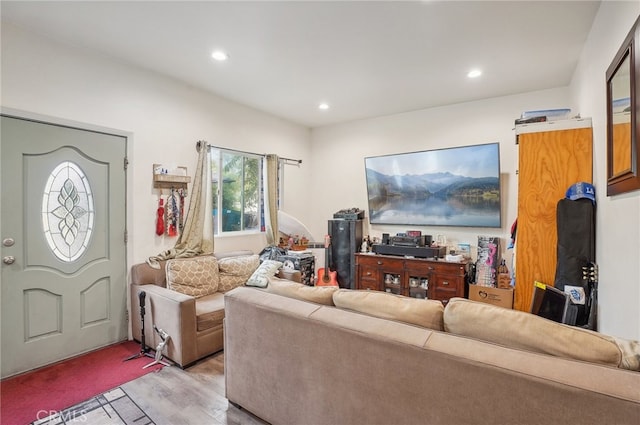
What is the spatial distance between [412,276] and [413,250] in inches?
13.9

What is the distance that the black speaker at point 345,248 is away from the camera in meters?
4.55

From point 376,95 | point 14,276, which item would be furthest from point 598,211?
point 14,276

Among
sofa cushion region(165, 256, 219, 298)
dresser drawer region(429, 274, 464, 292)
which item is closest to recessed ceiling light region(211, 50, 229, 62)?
sofa cushion region(165, 256, 219, 298)

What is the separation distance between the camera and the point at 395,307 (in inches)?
58.2

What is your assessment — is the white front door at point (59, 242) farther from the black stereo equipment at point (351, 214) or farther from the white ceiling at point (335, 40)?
the black stereo equipment at point (351, 214)

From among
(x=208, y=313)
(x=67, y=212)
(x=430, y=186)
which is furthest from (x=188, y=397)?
(x=430, y=186)

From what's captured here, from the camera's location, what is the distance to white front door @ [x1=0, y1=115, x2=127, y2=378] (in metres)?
2.35

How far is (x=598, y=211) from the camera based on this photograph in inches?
84.7

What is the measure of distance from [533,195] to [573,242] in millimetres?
499

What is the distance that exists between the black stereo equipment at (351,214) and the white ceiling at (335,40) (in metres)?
1.82

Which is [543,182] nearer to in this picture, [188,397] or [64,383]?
[188,397]

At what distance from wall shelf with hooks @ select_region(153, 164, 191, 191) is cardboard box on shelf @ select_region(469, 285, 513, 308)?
3.67 m

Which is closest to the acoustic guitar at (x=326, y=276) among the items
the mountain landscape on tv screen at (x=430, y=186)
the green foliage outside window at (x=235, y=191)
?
the green foliage outside window at (x=235, y=191)

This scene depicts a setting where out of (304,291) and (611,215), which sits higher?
(611,215)
